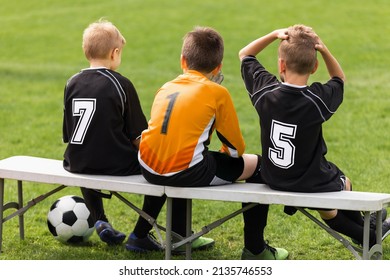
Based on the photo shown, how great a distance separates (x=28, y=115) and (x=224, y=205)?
5137 mm

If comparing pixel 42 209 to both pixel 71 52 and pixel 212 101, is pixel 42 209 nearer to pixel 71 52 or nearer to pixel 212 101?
pixel 212 101

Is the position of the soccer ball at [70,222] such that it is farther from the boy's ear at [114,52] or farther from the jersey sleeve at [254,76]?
the jersey sleeve at [254,76]

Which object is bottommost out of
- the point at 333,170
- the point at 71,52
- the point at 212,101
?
the point at 71,52

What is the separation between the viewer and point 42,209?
7.04 meters

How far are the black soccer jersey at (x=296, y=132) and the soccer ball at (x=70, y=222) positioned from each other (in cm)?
158

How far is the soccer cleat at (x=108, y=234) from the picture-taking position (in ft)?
19.5

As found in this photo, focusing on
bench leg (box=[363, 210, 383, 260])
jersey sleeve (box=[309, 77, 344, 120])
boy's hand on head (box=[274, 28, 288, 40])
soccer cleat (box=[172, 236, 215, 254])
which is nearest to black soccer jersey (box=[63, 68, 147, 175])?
soccer cleat (box=[172, 236, 215, 254])

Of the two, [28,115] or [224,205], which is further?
[28,115]

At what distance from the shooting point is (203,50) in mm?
5152

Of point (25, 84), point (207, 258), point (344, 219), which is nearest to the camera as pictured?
point (344, 219)

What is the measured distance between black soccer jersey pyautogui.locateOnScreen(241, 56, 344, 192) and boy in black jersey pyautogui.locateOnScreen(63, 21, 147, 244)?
928mm

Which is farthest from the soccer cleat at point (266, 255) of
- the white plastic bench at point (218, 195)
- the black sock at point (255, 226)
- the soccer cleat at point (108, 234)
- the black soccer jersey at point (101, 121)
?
the soccer cleat at point (108, 234)
